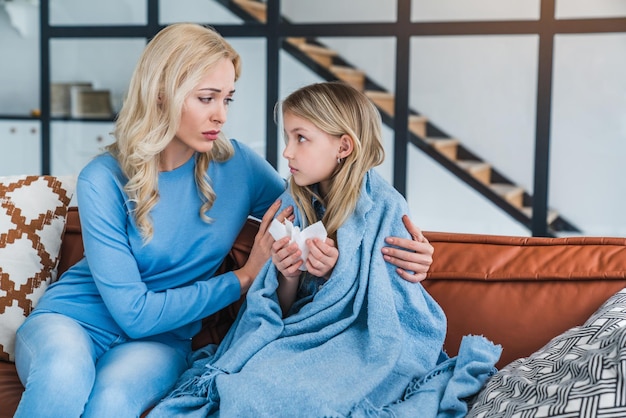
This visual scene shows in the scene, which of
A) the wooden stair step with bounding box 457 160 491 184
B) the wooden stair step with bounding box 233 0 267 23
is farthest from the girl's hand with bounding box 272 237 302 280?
the wooden stair step with bounding box 233 0 267 23

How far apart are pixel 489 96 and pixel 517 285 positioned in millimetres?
2547

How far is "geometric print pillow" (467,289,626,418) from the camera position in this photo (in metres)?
1.42

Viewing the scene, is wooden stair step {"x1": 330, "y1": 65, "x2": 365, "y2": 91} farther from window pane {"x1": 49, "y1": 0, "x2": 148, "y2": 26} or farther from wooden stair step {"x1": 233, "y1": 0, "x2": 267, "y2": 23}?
window pane {"x1": 49, "y1": 0, "x2": 148, "y2": 26}

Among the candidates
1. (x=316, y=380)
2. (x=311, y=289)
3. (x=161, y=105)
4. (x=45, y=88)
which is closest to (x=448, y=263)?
(x=311, y=289)

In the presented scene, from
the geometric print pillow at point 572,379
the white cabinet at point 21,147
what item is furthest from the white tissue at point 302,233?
the white cabinet at point 21,147

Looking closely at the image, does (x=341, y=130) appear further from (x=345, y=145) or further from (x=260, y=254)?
(x=260, y=254)

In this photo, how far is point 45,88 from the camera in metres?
5.16

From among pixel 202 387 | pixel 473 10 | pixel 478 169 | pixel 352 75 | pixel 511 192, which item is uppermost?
pixel 473 10

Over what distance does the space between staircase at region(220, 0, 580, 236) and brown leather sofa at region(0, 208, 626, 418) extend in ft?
7.72

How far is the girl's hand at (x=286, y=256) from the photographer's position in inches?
76.2

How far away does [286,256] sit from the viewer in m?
1.95

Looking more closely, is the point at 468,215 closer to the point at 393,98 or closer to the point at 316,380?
the point at 393,98

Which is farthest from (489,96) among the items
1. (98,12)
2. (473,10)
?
(98,12)

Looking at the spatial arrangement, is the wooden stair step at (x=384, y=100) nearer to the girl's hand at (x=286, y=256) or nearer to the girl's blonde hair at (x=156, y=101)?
the girl's blonde hair at (x=156, y=101)
